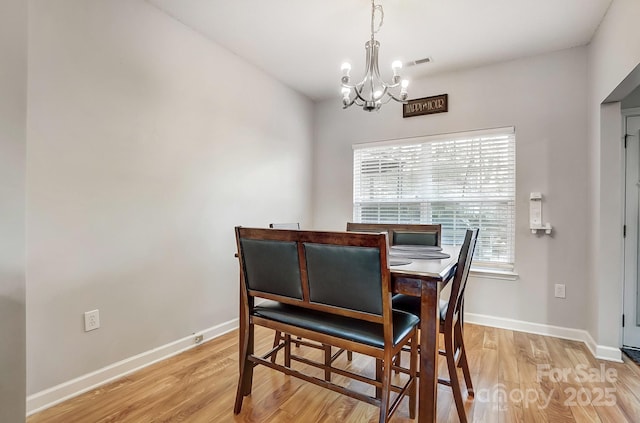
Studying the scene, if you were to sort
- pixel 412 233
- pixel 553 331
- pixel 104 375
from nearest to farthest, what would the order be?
pixel 104 375 < pixel 412 233 < pixel 553 331

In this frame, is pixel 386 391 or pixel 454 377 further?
pixel 454 377

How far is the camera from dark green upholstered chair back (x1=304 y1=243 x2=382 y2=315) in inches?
50.1

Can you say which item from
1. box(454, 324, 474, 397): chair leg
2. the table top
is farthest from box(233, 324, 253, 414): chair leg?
box(454, 324, 474, 397): chair leg

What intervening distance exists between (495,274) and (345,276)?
237 cm

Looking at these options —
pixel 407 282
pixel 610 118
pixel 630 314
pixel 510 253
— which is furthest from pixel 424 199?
pixel 407 282

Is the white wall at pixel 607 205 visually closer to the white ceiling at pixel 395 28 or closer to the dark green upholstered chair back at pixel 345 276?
the white ceiling at pixel 395 28

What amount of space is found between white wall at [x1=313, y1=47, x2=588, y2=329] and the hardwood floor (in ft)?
1.97

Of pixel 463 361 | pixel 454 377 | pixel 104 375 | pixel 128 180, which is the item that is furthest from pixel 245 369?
pixel 128 180

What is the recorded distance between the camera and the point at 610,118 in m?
2.35

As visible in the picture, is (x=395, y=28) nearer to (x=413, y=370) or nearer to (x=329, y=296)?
(x=329, y=296)

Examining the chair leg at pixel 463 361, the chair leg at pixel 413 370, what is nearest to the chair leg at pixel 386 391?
the chair leg at pixel 413 370

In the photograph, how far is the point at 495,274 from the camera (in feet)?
9.98

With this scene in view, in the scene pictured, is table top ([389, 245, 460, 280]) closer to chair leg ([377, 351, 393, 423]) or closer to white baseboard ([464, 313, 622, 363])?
chair leg ([377, 351, 393, 423])

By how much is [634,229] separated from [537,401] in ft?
5.68
